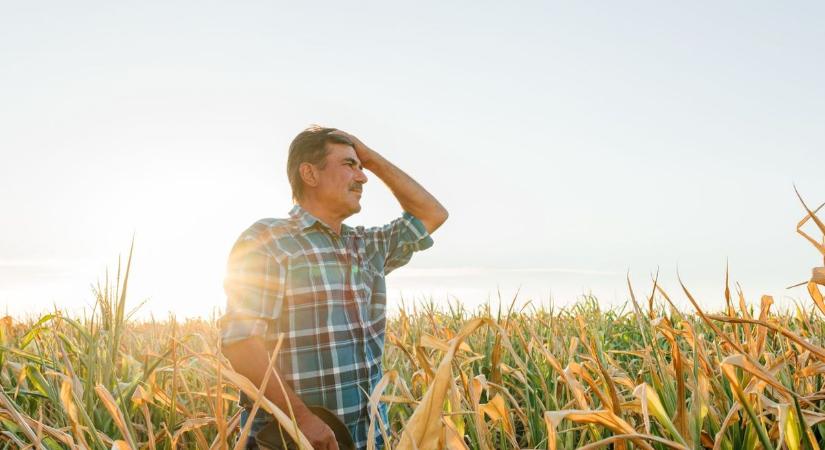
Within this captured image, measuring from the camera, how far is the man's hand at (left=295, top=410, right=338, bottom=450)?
2.25m

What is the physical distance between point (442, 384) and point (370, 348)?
2.26 m

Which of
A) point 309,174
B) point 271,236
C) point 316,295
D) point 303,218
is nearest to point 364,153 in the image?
point 309,174

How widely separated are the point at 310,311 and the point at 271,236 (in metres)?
0.41

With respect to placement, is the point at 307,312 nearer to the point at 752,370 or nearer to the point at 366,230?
the point at 366,230

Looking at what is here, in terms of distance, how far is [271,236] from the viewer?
2994mm

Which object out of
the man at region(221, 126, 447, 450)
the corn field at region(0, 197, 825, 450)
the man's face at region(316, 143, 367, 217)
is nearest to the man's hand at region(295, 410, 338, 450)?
the man at region(221, 126, 447, 450)

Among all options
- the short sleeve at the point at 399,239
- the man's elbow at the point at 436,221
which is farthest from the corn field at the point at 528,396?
the man's elbow at the point at 436,221

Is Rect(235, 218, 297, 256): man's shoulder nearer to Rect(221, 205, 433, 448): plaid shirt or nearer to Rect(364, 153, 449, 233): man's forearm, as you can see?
Rect(221, 205, 433, 448): plaid shirt

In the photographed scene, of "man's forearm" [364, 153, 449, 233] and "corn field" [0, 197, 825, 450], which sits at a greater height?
"man's forearm" [364, 153, 449, 233]

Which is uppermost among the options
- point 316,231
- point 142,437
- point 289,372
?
point 316,231

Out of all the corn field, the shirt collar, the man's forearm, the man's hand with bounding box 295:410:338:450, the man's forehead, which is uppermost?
the man's forehead

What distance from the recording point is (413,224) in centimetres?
364

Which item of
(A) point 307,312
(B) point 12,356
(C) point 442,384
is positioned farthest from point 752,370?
(B) point 12,356

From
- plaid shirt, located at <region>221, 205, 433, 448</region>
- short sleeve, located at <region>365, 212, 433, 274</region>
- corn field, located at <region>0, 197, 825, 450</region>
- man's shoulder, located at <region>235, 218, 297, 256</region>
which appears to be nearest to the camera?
corn field, located at <region>0, 197, 825, 450</region>
